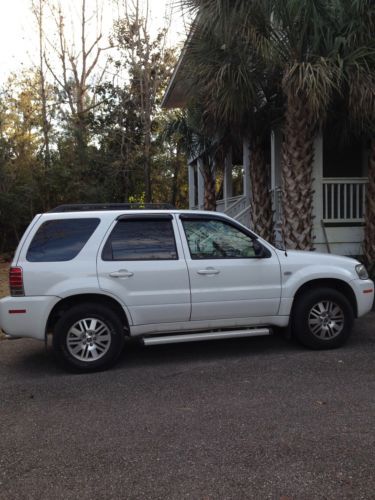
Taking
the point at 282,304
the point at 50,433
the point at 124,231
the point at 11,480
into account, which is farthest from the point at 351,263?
the point at 11,480

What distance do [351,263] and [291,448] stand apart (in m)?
3.23

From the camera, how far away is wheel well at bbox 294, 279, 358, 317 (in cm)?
613

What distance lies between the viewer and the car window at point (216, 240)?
5898mm

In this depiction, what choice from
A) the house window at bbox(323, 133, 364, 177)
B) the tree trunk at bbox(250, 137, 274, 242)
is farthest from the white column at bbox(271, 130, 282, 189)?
the house window at bbox(323, 133, 364, 177)

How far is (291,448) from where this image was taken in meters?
3.61

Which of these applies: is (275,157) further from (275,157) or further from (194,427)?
(194,427)

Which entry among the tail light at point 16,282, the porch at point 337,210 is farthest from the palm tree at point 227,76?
the tail light at point 16,282

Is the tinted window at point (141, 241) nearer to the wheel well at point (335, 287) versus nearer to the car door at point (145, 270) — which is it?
the car door at point (145, 270)

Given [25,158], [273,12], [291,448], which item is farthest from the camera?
[25,158]

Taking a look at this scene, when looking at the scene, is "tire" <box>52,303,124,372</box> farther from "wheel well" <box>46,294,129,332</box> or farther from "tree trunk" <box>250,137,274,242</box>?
"tree trunk" <box>250,137,274,242</box>

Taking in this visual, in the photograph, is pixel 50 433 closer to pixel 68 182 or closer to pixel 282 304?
pixel 282 304

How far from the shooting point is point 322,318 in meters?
6.09

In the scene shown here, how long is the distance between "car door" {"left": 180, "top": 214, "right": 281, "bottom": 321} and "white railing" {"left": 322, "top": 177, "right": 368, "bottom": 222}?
17.7 ft

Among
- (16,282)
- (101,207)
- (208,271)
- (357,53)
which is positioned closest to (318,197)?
(357,53)
